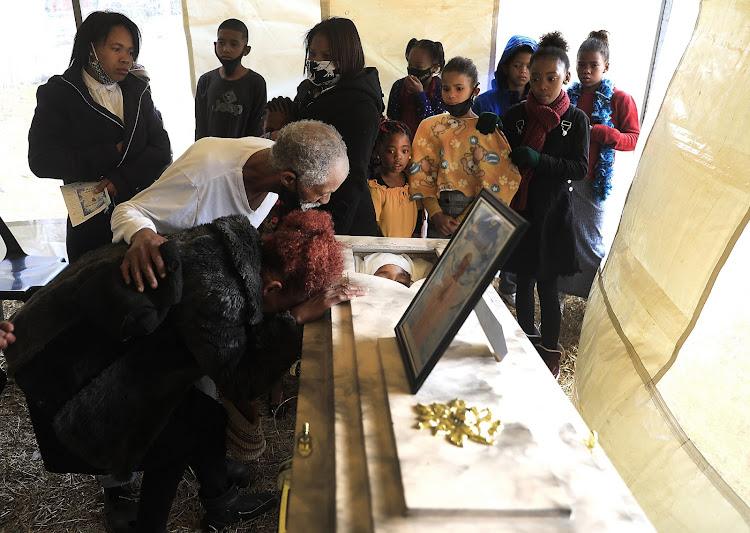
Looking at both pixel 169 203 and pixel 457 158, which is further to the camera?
pixel 457 158

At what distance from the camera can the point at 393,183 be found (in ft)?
10.1

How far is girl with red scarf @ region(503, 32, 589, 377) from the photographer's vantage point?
2691 millimetres

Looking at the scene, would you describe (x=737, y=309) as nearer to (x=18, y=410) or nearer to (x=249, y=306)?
(x=249, y=306)

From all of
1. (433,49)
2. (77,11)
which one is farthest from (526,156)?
(77,11)

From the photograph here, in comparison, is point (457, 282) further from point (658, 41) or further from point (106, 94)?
point (658, 41)

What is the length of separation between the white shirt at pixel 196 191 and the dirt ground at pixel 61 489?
1047mm

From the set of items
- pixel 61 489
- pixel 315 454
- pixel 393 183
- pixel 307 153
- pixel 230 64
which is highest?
pixel 230 64

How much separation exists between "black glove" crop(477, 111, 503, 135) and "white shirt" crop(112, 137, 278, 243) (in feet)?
4.02

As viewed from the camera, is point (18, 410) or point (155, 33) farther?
point (155, 33)

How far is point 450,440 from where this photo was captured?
106 cm

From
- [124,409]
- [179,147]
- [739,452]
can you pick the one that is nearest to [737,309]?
[739,452]

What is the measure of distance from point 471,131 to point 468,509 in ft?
7.35

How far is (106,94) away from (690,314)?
8.94ft

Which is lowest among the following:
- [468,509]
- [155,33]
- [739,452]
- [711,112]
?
[739,452]
